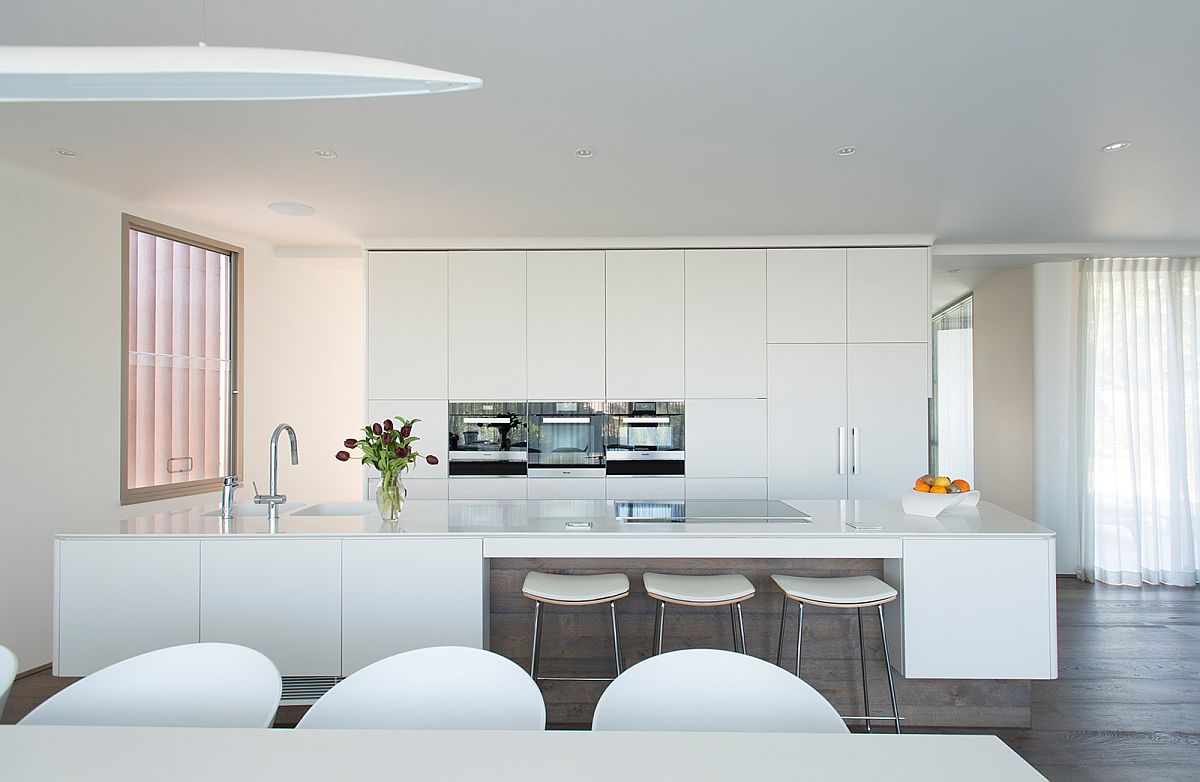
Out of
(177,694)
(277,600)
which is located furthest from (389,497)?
(177,694)

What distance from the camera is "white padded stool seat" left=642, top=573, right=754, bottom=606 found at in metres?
2.50

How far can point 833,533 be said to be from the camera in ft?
8.47

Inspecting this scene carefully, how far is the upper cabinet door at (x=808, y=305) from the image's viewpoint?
4.86 meters

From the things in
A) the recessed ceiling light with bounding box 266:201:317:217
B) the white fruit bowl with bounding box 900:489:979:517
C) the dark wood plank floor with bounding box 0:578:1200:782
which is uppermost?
the recessed ceiling light with bounding box 266:201:317:217

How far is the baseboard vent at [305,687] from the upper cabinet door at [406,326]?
2.43 m

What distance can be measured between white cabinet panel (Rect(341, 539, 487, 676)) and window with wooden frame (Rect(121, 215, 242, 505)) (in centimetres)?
239

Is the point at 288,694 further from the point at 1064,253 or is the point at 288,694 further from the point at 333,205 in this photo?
the point at 1064,253

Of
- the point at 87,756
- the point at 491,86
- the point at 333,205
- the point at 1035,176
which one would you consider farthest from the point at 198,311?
the point at 1035,176

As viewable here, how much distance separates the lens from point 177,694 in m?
1.46

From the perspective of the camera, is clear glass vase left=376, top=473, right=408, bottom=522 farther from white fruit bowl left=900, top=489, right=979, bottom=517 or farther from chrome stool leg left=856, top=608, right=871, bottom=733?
white fruit bowl left=900, top=489, right=979, bottom=517

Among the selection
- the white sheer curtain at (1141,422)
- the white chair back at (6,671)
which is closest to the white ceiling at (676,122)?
the white sheer curtain at (1141,422)

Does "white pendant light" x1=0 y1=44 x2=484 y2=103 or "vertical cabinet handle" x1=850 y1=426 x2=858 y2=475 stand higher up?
"white pendant light" x1=0 y1=44 x2=484 y2=103

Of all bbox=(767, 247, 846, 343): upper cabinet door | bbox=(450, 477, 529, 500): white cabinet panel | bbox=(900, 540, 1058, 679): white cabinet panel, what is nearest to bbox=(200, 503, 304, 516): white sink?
bbox=(450, 477, 529, 500): white cabinet panel

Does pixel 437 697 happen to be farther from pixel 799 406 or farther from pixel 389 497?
pixel 799 406
